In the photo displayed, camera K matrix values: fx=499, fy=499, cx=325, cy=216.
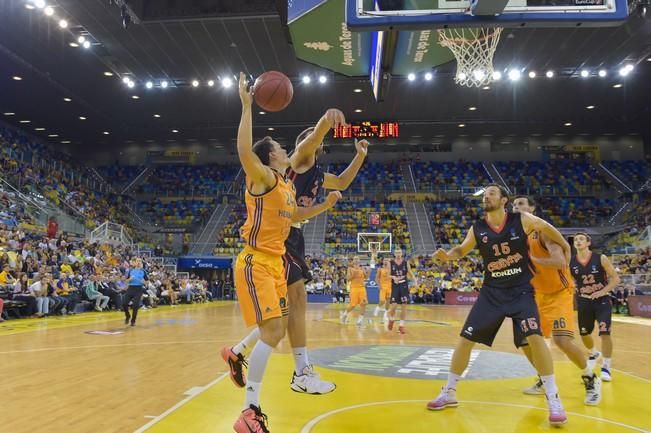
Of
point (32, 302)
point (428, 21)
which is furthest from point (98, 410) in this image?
point (32, 302)

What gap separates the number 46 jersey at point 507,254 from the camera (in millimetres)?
4266

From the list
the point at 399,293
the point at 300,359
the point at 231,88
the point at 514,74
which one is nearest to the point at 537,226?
the point at 300,359

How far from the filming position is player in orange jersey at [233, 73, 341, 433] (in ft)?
10.8

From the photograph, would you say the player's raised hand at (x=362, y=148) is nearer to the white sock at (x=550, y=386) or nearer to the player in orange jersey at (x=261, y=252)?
the player in orange jersey at (x=261, y=252)

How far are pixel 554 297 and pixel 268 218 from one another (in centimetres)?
318

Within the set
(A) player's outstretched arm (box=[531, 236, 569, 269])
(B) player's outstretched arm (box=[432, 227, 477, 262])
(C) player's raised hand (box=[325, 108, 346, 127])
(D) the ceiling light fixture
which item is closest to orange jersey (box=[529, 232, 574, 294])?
(A) player's outstretched arm (box=[531, 236, 569, 269])

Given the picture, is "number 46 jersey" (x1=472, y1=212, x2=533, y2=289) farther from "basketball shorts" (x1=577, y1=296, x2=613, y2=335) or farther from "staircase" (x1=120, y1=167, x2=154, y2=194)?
"staircase" (x1=120, y1=167, x2=154, y2=194)

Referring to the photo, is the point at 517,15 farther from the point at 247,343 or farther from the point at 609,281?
the point at 247,343

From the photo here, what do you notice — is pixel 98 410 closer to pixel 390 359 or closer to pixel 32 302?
pixel 390 359

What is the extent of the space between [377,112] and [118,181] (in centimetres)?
1959

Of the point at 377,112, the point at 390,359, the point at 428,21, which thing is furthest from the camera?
the point at 377,112

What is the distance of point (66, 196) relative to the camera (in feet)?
86.7

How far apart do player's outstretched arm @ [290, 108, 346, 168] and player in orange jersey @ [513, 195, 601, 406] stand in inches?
84.8

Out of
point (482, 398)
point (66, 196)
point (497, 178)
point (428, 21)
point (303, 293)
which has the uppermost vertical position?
point (497, 178)
